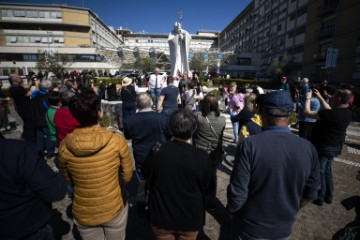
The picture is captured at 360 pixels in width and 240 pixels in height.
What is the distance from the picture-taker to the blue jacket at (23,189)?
1.43m

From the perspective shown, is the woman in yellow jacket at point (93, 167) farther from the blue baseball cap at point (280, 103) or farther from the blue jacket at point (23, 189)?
the blue baseball cap at point (280, 103)

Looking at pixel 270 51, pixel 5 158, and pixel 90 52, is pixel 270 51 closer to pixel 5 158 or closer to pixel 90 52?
pixel 90 52

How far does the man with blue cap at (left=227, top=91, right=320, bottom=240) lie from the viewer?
1640 mm

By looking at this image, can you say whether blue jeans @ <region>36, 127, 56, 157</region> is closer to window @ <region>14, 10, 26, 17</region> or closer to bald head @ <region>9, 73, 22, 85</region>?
bald head @ <region>9, 73, 22, 85</region>

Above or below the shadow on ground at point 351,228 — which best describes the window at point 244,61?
above

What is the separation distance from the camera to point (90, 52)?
55438 mm

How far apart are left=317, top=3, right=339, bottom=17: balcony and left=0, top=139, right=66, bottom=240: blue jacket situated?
41904 millimetres

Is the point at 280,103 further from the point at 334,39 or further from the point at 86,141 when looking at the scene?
the point at 334,39

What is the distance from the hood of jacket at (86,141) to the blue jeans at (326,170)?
11.5 feet

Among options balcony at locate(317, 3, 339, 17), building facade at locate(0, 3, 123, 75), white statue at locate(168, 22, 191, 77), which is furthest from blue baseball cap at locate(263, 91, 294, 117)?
building facade at locate(0, 3, 123, 75)

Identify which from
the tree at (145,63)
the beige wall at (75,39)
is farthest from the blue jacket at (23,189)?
the beige wall at (75,39)

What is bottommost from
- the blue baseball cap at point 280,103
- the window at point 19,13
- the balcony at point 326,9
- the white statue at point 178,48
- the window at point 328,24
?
the blue baseball cap at point 280,103

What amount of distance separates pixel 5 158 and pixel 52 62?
48.5 meters

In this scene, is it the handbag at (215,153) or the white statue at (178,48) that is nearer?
the handbag at (215,153)
